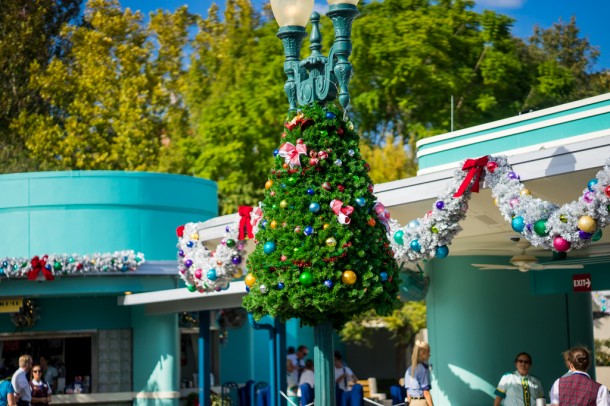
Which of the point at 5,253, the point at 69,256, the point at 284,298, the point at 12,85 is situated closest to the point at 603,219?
the point at 284,298

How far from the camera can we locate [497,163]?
11.4m

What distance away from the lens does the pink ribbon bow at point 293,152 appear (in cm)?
923

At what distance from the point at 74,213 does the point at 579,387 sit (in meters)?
14.7

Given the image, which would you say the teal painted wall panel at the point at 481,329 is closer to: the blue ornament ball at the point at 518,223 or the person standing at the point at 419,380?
the person standing at the point at 419,380

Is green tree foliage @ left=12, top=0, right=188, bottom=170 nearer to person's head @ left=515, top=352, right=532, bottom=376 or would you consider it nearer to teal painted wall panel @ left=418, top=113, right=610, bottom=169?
teal painted wall panel @ left=418, top=113, right=610, bottom=169

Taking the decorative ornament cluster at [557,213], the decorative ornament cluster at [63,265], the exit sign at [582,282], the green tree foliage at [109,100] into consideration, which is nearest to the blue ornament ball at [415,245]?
the decorative ornament cluster at [557,213]

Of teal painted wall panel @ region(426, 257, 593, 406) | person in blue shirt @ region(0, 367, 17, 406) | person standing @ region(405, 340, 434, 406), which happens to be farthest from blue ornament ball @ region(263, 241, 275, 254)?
person in blue shirt @ region(0, 367, 17, 406)

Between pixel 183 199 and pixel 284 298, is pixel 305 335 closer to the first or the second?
pixel 183 199

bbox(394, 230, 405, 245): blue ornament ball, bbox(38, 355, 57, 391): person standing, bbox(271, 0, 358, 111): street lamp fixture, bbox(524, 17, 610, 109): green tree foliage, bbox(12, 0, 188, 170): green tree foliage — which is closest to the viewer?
bbox(271, 0, 358, 111): street lamp fixture

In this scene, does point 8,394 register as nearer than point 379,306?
No

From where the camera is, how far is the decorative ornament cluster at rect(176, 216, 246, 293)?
14.5 m

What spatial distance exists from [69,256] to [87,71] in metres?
27.8

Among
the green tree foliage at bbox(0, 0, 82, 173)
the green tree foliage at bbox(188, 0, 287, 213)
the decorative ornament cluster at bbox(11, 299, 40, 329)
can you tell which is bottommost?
the decorative ornament cluster at bbox(11, 299, 40, 329)

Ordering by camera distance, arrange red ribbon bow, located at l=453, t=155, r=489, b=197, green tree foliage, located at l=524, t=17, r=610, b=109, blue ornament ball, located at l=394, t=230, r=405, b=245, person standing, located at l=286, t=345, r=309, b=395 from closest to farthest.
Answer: red ribbon bow, located at l=453, t=155, r=489, b=197 → blue ornament ball, located at l=394, t=230, r=405, b=245 → person standing, located at l=286, t=345, r=309, b=395 → green tree foliage, located at l=524, t=17, r=610, b=109
